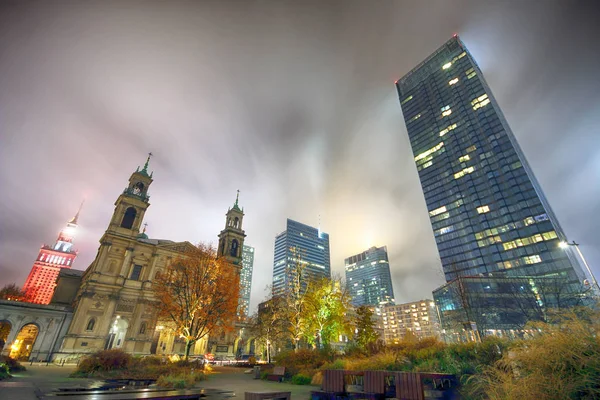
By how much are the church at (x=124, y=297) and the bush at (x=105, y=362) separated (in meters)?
18.7

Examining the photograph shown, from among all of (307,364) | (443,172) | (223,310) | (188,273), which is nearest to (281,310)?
(223,310)

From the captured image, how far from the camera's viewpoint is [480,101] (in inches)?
3949

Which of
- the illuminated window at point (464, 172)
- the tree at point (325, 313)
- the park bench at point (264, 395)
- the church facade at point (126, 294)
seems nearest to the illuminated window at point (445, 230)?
the illuminated window at point (464, 172)

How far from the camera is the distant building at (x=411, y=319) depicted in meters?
156

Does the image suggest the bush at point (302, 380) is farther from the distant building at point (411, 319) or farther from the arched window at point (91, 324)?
the distant building at point (411, 319)

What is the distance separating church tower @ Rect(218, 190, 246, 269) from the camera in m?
53.2

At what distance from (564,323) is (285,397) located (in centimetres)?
765

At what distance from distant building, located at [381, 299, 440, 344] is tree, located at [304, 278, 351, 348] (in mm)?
150598

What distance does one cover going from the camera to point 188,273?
78.5 ft

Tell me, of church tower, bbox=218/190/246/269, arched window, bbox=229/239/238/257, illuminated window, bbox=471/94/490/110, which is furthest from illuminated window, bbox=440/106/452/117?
arched window, bbox=229/239/238/257

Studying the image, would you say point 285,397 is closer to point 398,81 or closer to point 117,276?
point 117,276

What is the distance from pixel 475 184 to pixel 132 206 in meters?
105

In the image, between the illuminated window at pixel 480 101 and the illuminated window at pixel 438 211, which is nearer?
the illuminated window at pixel 438 211

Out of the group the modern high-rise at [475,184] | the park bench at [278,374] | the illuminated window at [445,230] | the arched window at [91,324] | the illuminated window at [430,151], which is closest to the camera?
the park bench at [278,374]
